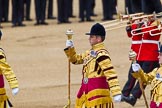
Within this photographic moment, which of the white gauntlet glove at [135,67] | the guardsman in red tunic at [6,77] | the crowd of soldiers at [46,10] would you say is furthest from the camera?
the crowd of soldiers at [46,10]

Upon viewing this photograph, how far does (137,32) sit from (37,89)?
275cm

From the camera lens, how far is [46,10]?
25.0 meters

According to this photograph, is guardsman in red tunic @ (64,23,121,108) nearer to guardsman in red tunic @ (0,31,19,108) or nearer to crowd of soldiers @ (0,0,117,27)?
guardsman in red tunic @ (0,31,19,108)

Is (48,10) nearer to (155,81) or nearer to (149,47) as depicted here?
(149,47)

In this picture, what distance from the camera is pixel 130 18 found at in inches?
569

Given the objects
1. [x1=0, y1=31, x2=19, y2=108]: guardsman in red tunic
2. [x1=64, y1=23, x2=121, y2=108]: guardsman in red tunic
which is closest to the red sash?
[x1=64, y1=23, x2=121, y2=108]: guardsman in red tunic

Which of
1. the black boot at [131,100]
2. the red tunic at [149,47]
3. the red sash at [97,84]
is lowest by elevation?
the black boot at [131,100]

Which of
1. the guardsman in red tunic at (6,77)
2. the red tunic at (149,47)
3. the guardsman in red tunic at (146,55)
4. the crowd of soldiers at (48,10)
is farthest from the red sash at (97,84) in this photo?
the crowd of soldiers at (48,10)

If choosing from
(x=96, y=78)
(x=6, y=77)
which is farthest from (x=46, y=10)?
(x=96, y=78)

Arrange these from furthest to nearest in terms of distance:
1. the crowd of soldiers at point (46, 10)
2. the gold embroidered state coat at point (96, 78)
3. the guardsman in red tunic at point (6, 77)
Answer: the crowd of soldiers at point (46, 10) < the guardsman in red tunic at point (6, 77) < the gold embroidered state coat at point (96, 78)

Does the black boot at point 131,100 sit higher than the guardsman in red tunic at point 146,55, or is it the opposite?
the guardsman in red tunic at point 146,55

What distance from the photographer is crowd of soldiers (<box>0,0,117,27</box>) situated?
23719mm

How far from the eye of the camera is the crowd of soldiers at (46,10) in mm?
23719

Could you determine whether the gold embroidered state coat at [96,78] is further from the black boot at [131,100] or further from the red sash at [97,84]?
the black boot at [131,100]
